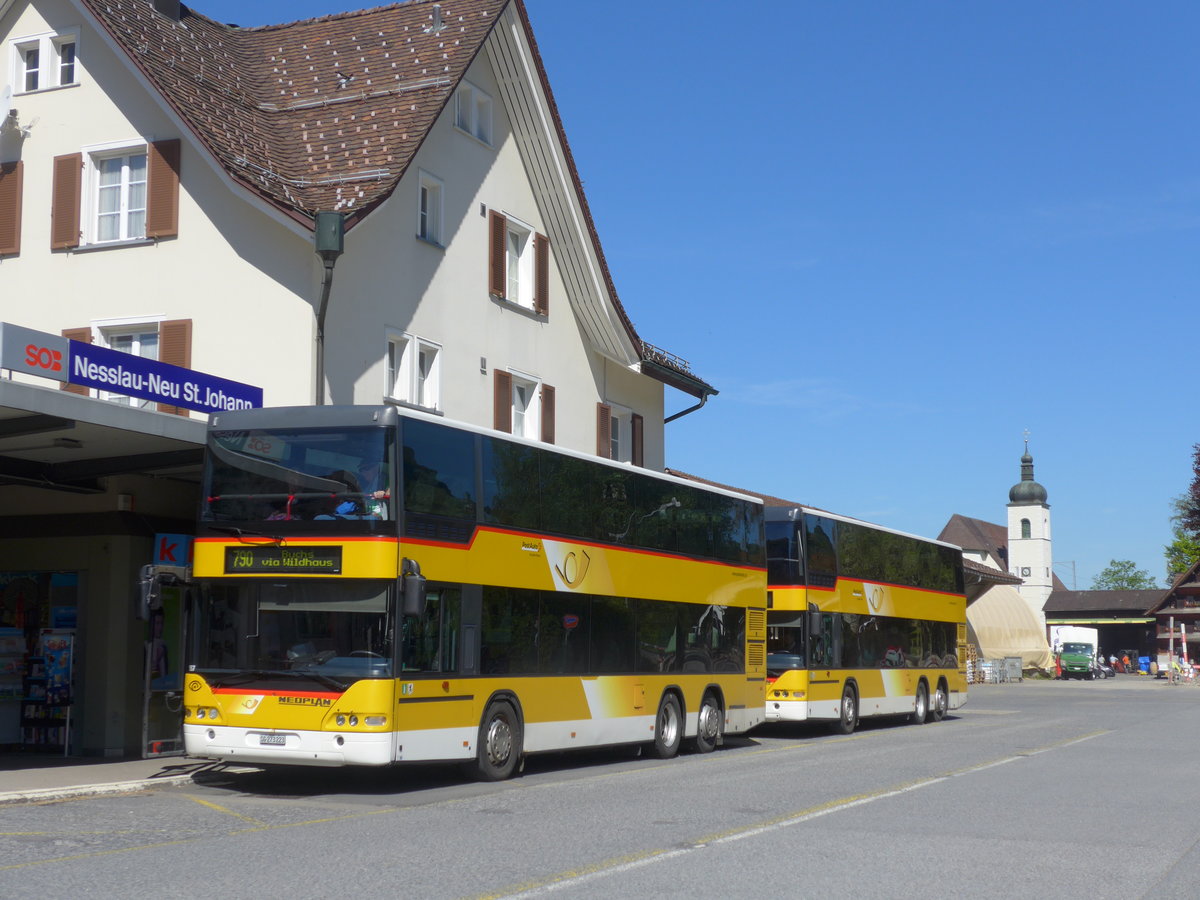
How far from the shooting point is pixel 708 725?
71.8 ft

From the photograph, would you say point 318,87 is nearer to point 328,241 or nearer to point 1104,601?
point 328,241

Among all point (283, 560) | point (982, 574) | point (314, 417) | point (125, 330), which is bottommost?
point (283, 560)

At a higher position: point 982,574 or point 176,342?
point 176,342

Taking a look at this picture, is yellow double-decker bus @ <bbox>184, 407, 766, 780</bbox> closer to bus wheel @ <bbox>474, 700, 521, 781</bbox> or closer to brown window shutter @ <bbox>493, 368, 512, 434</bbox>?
bus wheel @ <bbox>474, 700, 521, 781</bbox>

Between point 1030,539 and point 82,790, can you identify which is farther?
point 1030,539

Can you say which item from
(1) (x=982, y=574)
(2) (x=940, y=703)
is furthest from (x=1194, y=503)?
(2) (x=940, y=703)

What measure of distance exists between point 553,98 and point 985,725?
1607cm

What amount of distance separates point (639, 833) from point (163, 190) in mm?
15324

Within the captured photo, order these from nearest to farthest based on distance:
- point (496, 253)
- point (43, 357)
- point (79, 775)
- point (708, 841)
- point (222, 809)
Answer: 1. point (708, 841)
2. point (222, 809)
3. point (43, 357)
4. point (79, 775)
5. point (496, 253)

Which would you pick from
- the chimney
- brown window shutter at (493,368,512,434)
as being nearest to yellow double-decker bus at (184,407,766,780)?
brown window shutter at (493,368,512,434)

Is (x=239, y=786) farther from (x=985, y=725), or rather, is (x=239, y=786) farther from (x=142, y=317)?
(x=985, y=725)

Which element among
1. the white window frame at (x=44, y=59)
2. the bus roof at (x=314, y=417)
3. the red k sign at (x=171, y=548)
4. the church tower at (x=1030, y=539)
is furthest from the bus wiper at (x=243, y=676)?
the church tower at (x=1030, y=539)

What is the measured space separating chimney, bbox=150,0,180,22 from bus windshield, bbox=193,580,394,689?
51.9ft

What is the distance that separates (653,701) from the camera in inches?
792
